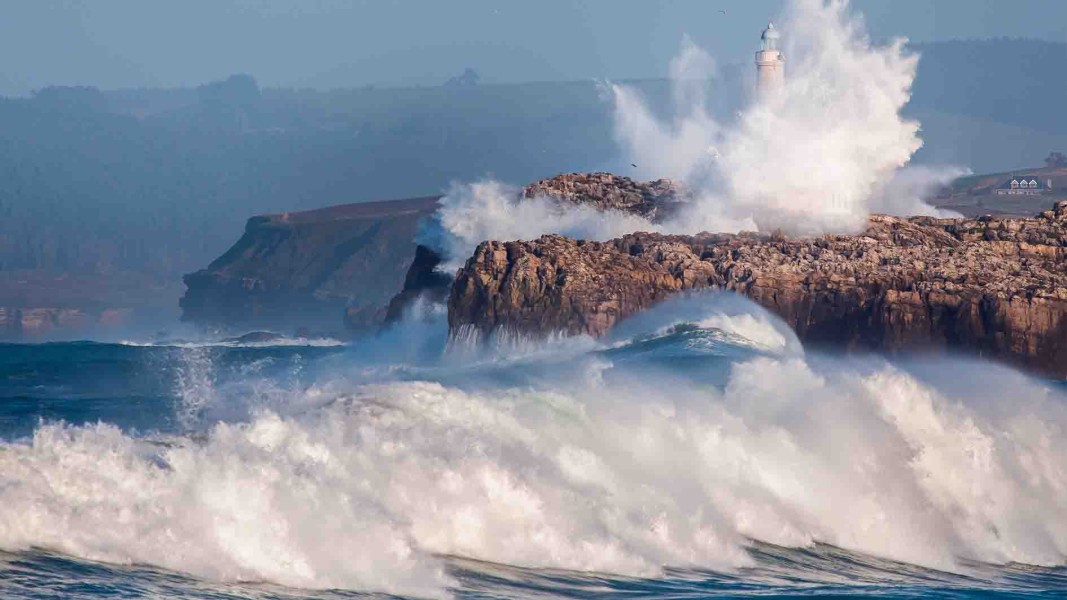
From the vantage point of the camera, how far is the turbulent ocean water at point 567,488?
2188 cm

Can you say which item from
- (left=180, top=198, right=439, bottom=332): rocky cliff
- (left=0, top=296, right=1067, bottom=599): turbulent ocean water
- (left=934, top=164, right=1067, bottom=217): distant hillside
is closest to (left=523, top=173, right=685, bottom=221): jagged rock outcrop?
(left=0, top=296, right=1067, bottom=599): turbulent ocean water

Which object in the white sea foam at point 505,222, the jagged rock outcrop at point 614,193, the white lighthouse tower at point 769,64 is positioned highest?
the white lighthouse tower at point 769,64

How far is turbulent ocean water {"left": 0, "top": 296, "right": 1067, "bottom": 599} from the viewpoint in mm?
21875

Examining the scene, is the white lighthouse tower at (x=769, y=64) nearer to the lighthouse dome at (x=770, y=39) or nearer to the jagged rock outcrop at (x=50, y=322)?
the lighthouse dome at (x=770, y=39)

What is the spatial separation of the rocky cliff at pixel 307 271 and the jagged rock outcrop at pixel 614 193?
39.0 metres

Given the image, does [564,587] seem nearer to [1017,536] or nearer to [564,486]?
[564,486]

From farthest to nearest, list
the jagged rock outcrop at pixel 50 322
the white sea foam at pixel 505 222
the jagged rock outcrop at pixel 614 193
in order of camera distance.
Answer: the jagged rock outcrop at pixel 50 322
the jagged rock outcrop at pixel 614 193
the white sea foam at pixel 505 222

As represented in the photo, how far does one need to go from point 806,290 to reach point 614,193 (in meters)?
11.6

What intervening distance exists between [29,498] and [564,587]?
5773 mm

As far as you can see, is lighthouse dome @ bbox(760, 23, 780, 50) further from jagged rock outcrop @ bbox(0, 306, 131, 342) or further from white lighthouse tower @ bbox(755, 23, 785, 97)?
jagged rock outcrop @ bbox(0, 306, 131, 342)

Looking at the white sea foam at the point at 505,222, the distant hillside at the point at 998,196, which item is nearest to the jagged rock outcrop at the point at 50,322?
the white sea foam at the point at 505,222

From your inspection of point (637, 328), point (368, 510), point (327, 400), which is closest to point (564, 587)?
point (368, 510)

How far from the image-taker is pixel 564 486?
1011 inches

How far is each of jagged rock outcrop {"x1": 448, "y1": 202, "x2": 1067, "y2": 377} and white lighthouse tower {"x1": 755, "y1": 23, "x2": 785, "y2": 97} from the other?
15.7 m
